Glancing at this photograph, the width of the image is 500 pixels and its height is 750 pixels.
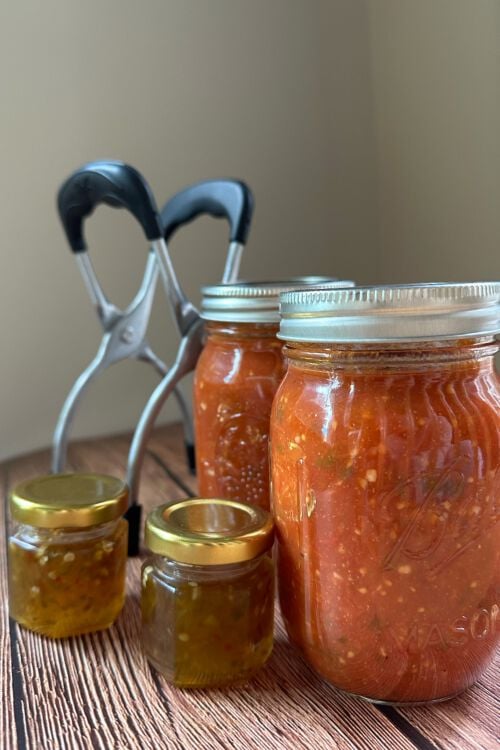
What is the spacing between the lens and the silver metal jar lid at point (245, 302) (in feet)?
1.94

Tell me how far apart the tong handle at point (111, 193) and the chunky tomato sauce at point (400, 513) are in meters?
0.31

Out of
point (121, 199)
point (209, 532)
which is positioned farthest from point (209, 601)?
point (121, 199)

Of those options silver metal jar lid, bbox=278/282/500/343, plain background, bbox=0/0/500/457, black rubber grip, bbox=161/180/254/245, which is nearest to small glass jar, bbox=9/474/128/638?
silver metal jar lid, bbox=278/282/500/343

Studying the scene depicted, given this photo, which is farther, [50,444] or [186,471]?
[50,444]

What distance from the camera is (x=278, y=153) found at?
1.16m

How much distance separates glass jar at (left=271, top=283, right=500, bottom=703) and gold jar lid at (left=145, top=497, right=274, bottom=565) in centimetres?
4

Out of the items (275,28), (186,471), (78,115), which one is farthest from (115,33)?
(186,471)

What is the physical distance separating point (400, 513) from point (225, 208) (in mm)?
485

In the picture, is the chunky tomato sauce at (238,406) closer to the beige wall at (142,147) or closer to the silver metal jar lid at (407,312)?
the silver metal jar lid at (407,312)

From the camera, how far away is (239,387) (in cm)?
62

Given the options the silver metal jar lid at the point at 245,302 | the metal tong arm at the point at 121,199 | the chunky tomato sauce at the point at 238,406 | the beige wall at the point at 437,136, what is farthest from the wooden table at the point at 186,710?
the beige wall at the point at 437,136

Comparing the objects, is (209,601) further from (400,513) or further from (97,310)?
(97,310)

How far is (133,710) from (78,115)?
85 centimetres

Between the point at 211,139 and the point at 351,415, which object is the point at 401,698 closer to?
the point at 351,415
